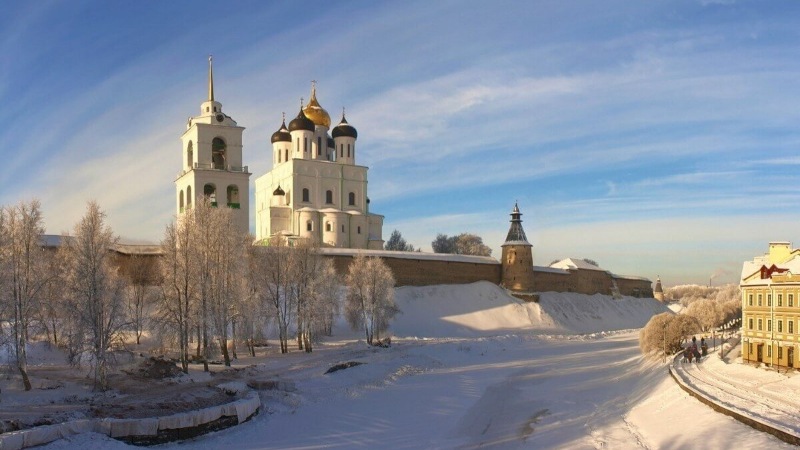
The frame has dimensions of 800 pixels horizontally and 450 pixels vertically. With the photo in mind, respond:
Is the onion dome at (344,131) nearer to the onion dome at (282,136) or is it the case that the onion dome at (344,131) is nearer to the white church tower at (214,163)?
the onion dome at (282,136)

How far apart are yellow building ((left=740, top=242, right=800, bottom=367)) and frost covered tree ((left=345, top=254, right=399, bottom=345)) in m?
18.3

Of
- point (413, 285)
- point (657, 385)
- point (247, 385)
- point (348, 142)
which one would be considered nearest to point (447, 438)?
point (247, 385)

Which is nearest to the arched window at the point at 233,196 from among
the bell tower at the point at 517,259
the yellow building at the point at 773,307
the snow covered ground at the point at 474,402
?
the snow covered ground at the point at 474,402

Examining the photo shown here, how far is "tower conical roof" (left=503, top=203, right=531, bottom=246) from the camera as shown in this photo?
61.2 meters

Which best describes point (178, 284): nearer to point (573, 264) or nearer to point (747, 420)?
point (747, 420)

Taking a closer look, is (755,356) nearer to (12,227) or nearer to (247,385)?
(247,385)

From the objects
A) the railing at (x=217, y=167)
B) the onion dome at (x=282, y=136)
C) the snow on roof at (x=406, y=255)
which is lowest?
the snow on roof at (x=406, y=255)

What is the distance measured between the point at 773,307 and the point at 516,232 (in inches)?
1390

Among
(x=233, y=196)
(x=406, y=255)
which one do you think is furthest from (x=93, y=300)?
(x=406, y=255)

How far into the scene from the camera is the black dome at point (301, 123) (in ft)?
196

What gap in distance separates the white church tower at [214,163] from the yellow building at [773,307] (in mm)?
30304

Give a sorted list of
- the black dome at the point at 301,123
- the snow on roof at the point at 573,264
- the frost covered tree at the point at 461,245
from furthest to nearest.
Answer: the frost covered tree at the point at 461,245 < the snow on roof at the point at 573,264 < the black dome at the point at 301,123

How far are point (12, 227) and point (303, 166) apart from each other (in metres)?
37.6

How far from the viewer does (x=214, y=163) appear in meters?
48.9
